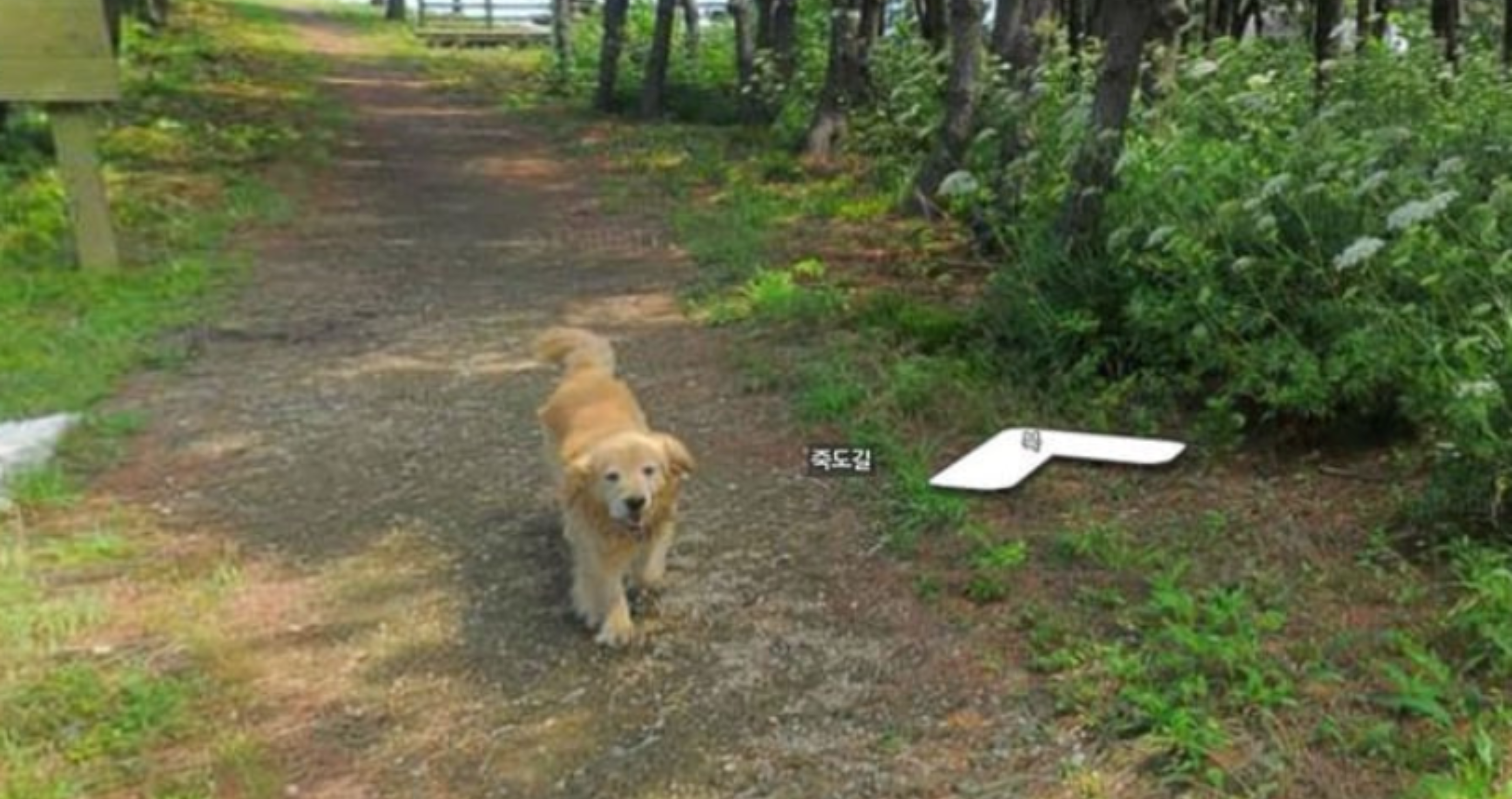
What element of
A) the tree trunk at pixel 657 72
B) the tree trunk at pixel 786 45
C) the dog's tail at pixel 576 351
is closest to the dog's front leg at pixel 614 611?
the dog's tail at pixel 576 351

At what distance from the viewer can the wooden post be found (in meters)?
8.70

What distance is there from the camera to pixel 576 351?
524cm

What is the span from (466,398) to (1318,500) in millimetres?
3799

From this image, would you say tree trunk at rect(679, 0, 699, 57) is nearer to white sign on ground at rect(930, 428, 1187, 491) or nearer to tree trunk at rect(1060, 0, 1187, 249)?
tree trunk at rect(1060, 0, 1187, 249)

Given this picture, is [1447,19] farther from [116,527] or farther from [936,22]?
[116,527]

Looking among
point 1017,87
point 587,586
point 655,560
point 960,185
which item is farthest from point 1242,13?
point 587,586

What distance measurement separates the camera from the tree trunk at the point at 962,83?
933 centimetres

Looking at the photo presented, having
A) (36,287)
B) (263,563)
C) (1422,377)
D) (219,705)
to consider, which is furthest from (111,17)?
(1422,377)

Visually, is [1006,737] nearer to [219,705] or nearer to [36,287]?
[219,705]

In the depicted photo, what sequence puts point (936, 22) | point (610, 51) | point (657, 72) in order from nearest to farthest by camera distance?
point (936, 22) → point (657, 72) → point (610, 51)

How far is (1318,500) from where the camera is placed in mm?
4605

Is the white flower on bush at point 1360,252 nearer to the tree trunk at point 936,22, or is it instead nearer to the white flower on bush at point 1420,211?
the white flower on bush at point 1420,211

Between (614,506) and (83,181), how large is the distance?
6606 mm

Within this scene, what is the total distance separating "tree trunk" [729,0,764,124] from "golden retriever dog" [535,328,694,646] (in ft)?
38.7
